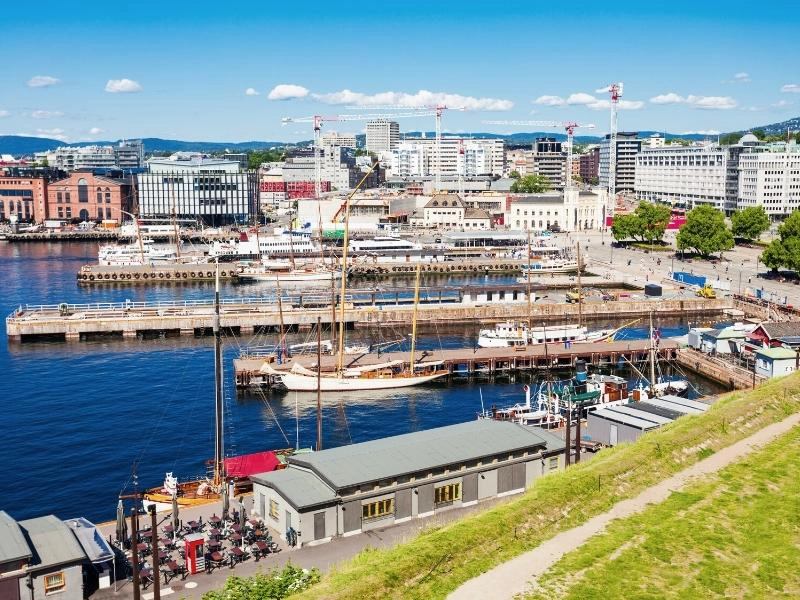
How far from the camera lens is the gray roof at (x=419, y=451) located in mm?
21172

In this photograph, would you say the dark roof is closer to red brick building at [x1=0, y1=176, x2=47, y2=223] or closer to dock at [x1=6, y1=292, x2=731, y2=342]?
dock at [x1=6, y1=292, x2=731, y2=342]

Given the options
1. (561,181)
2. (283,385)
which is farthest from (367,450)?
(561,181)

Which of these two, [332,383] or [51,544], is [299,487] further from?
[332,383]

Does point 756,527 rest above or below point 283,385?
above

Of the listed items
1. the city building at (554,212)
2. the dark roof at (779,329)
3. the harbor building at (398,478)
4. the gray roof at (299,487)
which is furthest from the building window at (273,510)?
the city building at (554,212)

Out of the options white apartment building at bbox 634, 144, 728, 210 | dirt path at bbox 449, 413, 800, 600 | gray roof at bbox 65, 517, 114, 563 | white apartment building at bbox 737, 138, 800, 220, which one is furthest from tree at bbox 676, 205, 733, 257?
gray roof at bbox 65, 517, 114, 563

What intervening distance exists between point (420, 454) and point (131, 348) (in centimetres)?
3186

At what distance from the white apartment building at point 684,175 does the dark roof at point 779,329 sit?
87832mm

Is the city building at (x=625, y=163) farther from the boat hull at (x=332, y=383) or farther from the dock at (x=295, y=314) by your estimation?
the boat hull at (x=332, y=383)

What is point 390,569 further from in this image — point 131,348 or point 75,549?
point 131,348

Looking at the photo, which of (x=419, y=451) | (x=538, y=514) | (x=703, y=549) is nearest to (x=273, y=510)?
(x=419, y=451)

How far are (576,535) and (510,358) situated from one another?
1135 inches

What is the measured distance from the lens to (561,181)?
191875 millimetres

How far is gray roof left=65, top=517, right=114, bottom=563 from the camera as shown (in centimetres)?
1831
